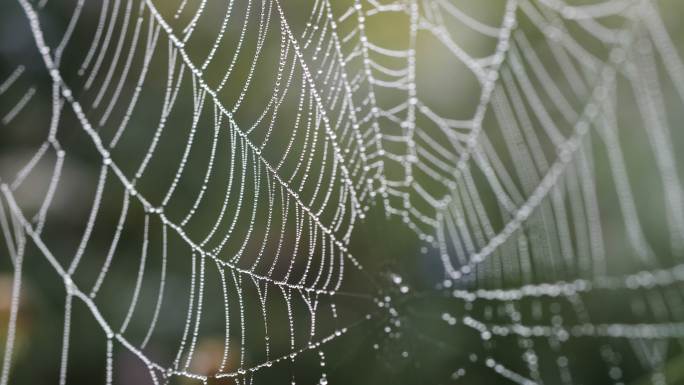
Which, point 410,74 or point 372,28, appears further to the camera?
point 372,28

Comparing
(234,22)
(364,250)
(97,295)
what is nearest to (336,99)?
(364,250)

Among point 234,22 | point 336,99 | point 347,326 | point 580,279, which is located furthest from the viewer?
point 580,279

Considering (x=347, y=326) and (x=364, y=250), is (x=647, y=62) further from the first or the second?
(x=347, y=326)

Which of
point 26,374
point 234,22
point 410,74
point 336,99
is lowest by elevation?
point 26,374

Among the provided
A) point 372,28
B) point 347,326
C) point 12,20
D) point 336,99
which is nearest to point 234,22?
point 372,28

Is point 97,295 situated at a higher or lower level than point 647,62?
lower

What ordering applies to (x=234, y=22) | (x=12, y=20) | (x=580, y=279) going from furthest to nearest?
(x=580, y=279) < (x=234, y=22) < (x=12, y=20)
